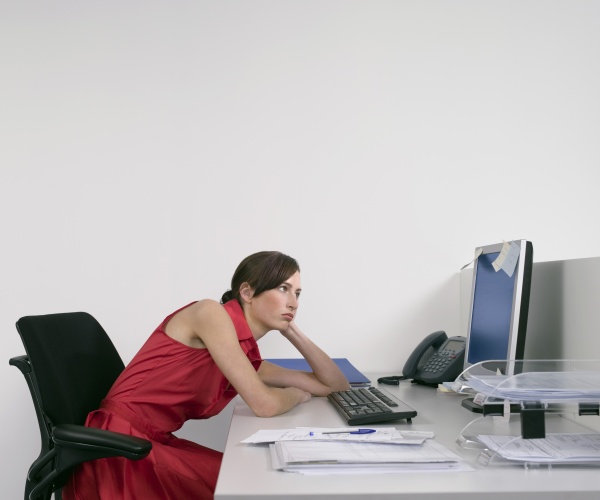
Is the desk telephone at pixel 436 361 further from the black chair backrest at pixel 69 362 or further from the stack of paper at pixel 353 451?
the black chair backrest at pixel 69 362

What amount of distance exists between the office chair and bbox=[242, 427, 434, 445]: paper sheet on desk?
1.00ft

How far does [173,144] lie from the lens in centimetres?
275

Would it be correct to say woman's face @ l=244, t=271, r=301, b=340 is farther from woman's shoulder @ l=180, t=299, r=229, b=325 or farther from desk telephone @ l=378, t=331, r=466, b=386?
desk telephone @ l=378, t=331, r=466, b=386

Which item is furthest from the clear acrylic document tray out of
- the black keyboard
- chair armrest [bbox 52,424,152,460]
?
chair armrest [bbox 52,424,152,460]

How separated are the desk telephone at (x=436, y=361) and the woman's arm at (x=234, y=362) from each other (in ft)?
1.62

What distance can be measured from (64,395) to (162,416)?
1.26 feet

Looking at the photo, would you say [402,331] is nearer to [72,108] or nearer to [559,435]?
[559,435]

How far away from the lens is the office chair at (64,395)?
63.7 inches

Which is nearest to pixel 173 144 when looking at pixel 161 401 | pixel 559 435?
pixel 161 401

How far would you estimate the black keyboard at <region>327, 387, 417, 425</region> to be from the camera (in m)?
1.66

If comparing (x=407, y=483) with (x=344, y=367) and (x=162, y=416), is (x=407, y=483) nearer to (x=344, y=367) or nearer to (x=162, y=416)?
(x=162, y=416)

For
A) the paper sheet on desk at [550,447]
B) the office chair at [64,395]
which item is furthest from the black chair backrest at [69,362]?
the paper sheet on desk at [550,447]

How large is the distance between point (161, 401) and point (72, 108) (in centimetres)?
131

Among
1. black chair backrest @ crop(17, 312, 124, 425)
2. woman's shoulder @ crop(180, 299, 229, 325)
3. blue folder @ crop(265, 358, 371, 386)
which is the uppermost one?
woman's shoulder @ crop(180, 299, 229, 325)
